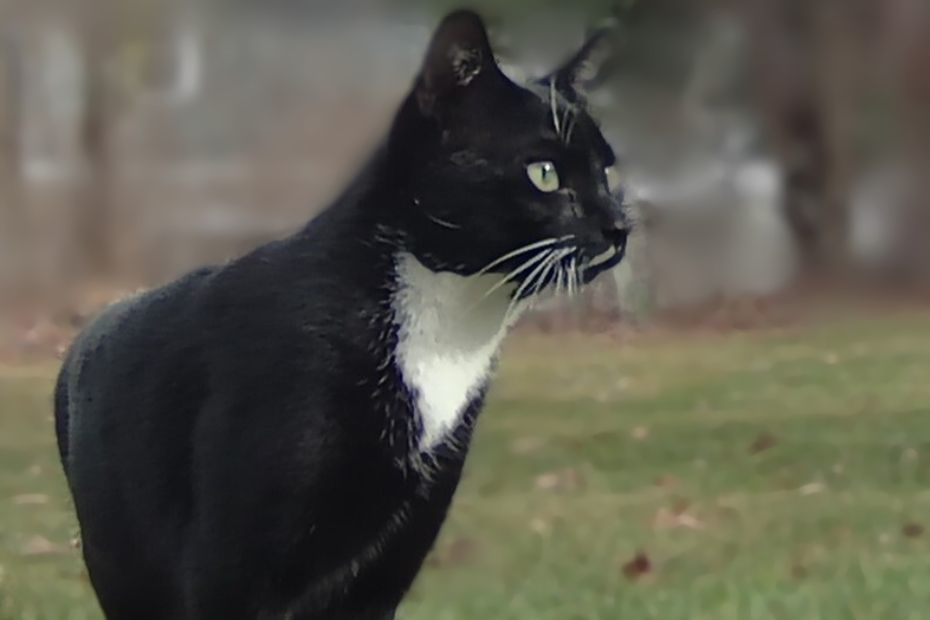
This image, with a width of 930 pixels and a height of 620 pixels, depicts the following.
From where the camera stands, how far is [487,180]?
1429 millimetres

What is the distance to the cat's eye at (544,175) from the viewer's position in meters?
1.43

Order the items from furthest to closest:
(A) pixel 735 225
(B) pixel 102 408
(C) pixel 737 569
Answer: (A) pixel 735 225, (C) pixel 737 569, (B) pixel 102 408

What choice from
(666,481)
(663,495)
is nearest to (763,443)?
(666,481)

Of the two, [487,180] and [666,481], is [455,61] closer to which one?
[487,180]

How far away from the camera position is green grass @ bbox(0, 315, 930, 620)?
2561mm

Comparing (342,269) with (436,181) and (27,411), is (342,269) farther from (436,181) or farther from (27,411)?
(27,411)

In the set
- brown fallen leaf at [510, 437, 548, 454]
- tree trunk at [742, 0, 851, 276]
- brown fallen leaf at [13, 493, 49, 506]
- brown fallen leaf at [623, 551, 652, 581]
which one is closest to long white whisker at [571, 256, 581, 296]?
brown fallen leaf at [623, 551, 652, 581]

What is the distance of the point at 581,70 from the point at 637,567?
4.83ft

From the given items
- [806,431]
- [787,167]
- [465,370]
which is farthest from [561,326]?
[787,167]

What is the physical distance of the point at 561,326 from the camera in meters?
3.83

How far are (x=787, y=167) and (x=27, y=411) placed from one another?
12.9 ft

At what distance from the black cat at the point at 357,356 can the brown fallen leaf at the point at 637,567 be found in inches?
52.3

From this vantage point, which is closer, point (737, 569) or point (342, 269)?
point (342, 269)

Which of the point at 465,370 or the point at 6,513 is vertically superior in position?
the point at 465,370
